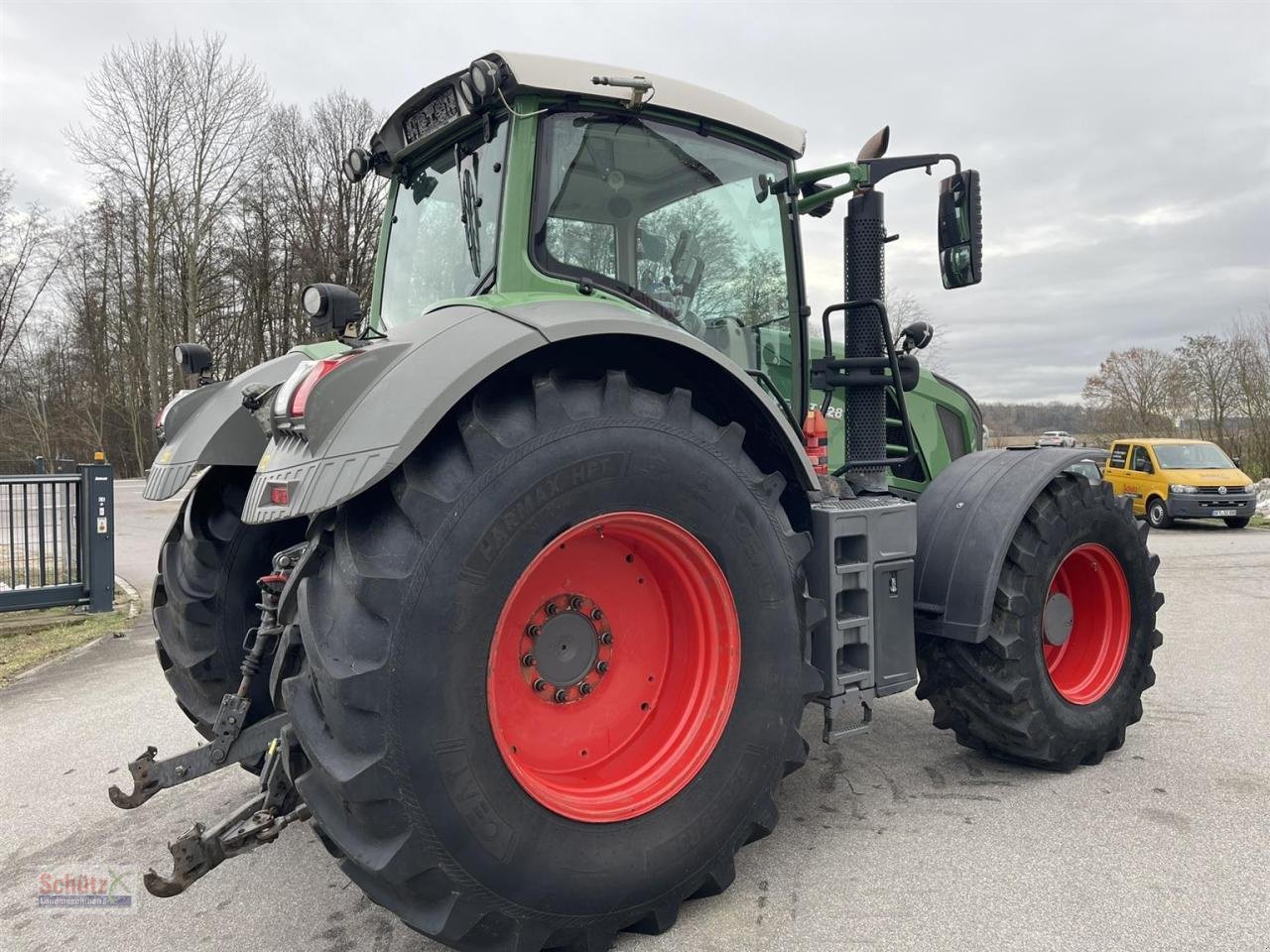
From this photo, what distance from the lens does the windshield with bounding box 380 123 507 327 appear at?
281 cm

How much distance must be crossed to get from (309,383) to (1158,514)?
17.5 metres

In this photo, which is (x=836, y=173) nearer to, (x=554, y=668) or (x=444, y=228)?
(x=444, y=228)

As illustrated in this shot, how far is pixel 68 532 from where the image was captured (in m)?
7.41

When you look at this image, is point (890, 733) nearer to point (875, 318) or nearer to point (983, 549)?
point (983, 549)

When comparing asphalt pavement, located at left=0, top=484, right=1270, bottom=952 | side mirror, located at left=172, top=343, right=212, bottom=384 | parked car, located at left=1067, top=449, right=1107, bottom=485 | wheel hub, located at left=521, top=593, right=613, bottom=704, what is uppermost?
side mirror, located at left=172, top=343, right=212, bottom=384

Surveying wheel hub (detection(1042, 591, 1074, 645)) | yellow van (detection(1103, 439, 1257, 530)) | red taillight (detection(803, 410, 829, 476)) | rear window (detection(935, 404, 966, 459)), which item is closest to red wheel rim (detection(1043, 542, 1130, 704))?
wheel hub (detection(1042, 591, 1074, 645))

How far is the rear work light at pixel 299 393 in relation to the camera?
2113 millimetres

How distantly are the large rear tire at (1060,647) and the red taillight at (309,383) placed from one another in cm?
253

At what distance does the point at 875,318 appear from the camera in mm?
3469

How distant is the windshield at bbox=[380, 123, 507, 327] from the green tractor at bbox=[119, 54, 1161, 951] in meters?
0.02

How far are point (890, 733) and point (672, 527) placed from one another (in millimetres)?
2212

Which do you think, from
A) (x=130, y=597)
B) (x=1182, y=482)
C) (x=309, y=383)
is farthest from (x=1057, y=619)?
(x=1182, y=482)

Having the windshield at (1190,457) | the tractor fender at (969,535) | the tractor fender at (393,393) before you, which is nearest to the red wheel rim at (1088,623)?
the tractor fender at (969,535)

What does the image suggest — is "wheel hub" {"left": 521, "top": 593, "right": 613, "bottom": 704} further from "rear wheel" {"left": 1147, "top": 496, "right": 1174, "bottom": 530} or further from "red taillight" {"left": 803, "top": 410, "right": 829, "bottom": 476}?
"rear wheel" {"left": 1147, "top": 496, "right": 1174, "bottom": 530}
